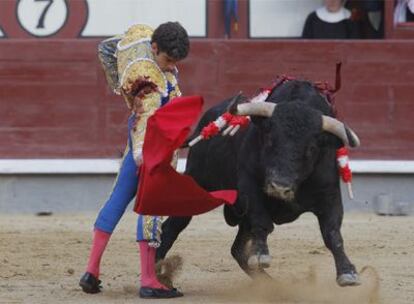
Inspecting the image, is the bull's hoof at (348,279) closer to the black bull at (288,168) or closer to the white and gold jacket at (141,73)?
the black bull at (288,168)

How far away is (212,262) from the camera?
250 inches

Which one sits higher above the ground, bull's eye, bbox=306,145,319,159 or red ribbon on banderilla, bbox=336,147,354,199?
bull's eye, bbox=306,145,319,159

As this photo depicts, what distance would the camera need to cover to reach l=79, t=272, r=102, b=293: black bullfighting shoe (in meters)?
5.09

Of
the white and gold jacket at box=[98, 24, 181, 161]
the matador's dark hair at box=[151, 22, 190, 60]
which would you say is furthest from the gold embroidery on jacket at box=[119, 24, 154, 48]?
the matador's dark hair at box=[151, 22, 190, 60]

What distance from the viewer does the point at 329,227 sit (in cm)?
496

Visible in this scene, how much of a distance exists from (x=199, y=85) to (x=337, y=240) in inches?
150

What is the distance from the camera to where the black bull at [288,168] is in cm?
479

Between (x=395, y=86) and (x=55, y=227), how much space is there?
2.45 metres

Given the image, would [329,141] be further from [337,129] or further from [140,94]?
[140,94]

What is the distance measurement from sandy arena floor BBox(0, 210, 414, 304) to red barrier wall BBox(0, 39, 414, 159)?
59 centimetres

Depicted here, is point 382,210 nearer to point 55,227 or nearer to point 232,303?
point 55,227

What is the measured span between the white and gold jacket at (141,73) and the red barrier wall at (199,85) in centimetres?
348

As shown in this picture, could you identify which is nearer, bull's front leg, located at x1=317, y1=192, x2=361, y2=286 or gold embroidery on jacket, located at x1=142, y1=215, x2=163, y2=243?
bull's front leg, located at x1=317, y1=192, x2=361, y2=286

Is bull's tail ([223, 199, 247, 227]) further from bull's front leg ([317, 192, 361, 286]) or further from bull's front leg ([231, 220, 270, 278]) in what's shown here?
bull's front leg ([317, 192, 361, 286])
